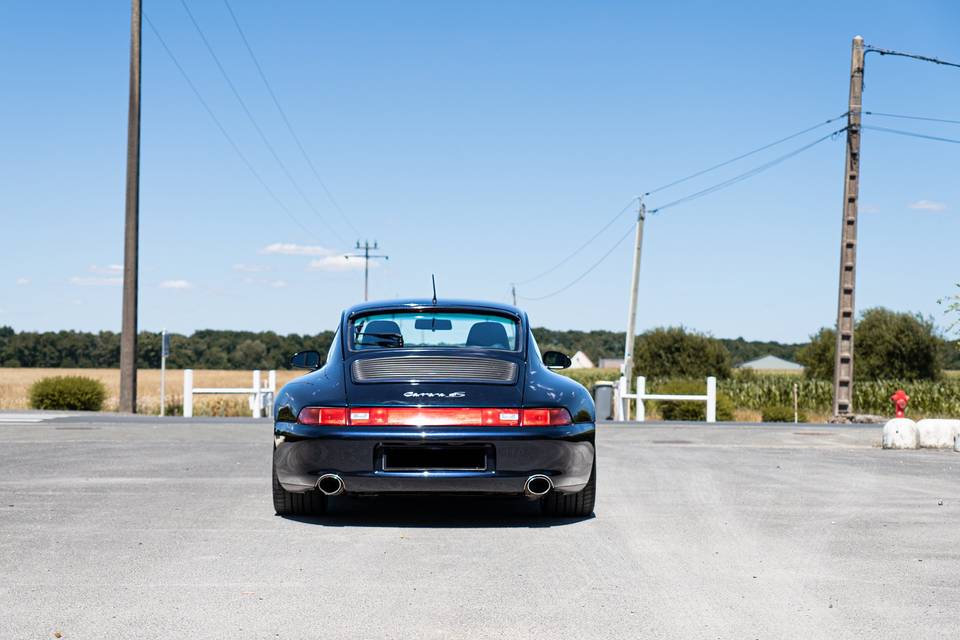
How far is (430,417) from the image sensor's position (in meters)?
7.36

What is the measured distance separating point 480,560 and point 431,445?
1.04m

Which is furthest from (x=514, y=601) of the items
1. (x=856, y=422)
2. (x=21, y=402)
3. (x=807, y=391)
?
(x=807, y=391)

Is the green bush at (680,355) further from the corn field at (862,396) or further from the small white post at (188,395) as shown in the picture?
the small white post at (188,395)

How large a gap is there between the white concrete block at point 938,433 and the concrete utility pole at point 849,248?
11.3m

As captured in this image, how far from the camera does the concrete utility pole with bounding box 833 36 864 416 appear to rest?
2755cm

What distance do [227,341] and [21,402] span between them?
79593 millimetres

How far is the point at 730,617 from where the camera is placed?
5156mm

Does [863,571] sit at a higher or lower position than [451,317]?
lower

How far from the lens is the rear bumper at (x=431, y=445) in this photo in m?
7.32

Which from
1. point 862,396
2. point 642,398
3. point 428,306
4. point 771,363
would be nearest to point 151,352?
point 862,396

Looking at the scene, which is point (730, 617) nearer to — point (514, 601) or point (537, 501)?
point (514, 601)

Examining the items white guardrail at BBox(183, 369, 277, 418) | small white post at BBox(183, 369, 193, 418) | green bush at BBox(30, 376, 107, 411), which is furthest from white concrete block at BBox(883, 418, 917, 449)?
green bush at BBox(30, 376, 107, 411)

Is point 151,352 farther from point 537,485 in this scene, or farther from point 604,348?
point 537,485

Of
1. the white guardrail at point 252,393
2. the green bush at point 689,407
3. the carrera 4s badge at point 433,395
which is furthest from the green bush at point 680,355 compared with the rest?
the carrera 4s badge at point 433,395
